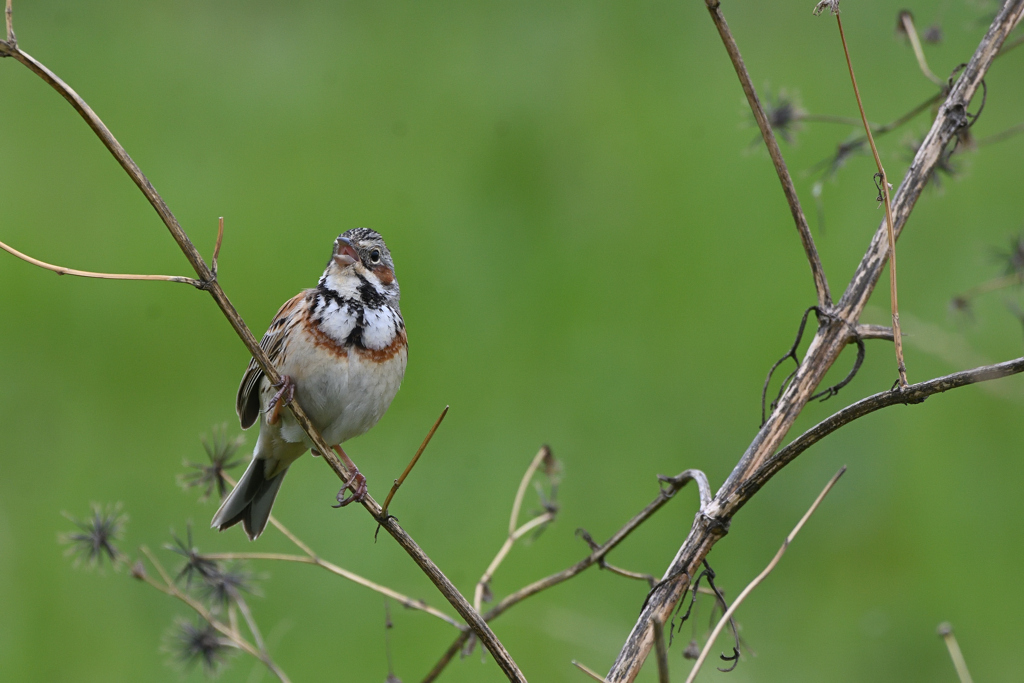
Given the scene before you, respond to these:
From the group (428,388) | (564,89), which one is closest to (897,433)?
(428,388)

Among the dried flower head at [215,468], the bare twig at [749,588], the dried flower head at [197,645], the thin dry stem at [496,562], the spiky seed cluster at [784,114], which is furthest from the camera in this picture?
the spiky seed cluster at [784,114]

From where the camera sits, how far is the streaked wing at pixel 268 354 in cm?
262

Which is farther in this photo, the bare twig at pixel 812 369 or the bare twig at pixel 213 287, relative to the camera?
the bare twig at pixel 812 369

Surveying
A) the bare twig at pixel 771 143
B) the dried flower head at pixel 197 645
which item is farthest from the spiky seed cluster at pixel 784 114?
A: the dried flower head at pixel 197 645

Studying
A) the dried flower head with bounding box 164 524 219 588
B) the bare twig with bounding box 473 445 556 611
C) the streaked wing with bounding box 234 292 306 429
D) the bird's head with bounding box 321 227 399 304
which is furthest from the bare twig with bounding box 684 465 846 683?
the streaked wing with bounding box 234 292 306 429

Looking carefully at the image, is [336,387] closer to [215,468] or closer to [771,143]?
[215,468]

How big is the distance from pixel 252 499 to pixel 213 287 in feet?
5.38

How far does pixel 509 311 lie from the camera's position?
5328 mm

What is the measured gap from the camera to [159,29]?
6.70 meters

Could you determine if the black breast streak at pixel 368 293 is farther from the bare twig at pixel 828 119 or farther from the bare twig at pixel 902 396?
the bare twig at pixel 902 396

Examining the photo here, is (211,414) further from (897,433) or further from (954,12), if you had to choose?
(954,12)

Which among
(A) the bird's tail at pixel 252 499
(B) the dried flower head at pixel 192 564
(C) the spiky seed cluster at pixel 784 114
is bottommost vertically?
(B) the dried flower head at pixel 192 564

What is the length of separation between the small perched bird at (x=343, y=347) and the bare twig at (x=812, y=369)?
1.01 metres

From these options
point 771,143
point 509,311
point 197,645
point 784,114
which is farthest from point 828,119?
point 509,311
